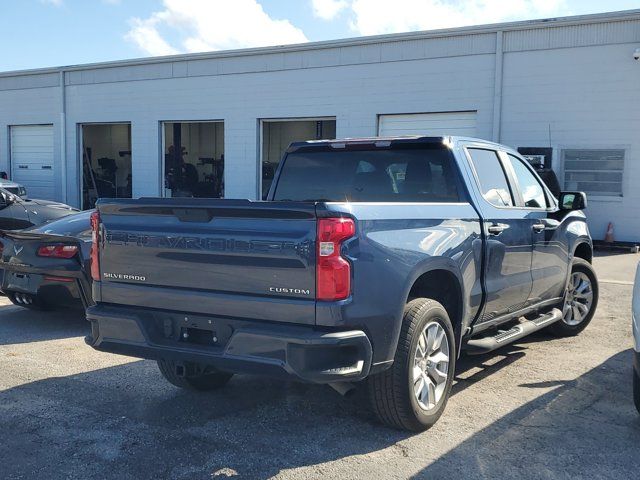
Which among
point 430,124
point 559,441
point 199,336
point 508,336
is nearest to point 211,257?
point 199,336

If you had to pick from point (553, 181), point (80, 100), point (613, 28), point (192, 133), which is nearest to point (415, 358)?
point (553, 181)

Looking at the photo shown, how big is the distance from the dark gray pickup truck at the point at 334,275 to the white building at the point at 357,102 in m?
11.0

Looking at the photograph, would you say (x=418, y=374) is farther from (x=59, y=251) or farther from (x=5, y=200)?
(x=5, y=200)

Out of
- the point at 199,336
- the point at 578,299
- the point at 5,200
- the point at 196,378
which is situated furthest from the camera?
the point at 5,200

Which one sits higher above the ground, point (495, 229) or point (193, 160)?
point (193, 160)

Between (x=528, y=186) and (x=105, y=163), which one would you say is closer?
(x=528, y=186)

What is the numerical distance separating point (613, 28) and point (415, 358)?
13451 millimetres

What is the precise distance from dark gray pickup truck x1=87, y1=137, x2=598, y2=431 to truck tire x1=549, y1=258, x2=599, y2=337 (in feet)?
5.17

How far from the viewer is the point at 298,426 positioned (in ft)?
14.0

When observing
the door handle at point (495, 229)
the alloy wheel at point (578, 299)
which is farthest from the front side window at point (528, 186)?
the alloy wheel at point (578, 299)

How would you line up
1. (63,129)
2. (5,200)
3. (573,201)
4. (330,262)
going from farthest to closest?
(63,129) < (5,200) < (573,201) < (330,262)

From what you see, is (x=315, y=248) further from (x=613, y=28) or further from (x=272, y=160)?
(x=272, y=160)

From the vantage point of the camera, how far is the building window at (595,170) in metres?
15.0

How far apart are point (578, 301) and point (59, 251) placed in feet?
18.0
